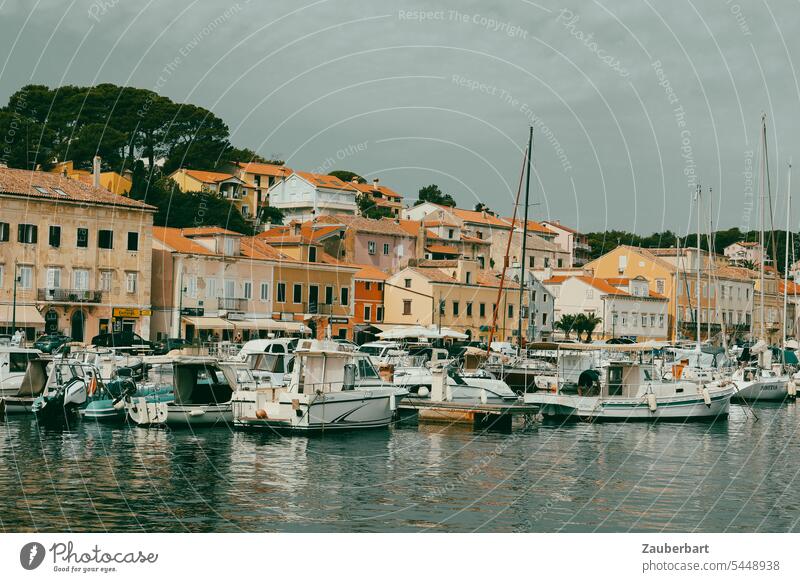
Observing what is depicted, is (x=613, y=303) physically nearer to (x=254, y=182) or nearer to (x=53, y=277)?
A: (x=254, y=182)

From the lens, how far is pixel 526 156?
153 ft

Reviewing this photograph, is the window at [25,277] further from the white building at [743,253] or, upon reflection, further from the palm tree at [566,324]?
the white building at [743,253]

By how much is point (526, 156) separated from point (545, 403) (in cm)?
1467

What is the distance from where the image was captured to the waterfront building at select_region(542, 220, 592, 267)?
115m

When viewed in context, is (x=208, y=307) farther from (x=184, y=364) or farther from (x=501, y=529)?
(x=501, y=529)

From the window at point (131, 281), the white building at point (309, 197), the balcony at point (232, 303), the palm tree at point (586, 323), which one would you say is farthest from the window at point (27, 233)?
the white building at point (309, 197)

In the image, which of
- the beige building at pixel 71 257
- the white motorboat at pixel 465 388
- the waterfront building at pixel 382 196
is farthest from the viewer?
the waterfront building at pixel 382 196

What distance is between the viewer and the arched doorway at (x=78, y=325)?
185 feet

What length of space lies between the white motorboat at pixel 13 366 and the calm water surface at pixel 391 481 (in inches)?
156

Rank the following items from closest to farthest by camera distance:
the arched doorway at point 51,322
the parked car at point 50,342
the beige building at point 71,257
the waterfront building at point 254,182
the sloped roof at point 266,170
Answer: the parked car at point 50,342
the beige building at point 71,257
the arched doorway at point 51,322
the waterfront building at point 254,182
the sloped roof at point 266,170

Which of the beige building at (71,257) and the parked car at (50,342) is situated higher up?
the beige building at (71,257)

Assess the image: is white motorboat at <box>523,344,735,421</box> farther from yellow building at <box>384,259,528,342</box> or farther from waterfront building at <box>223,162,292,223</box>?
waterfront building at <box>223,162,292,223</box>

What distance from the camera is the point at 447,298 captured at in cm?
7419
